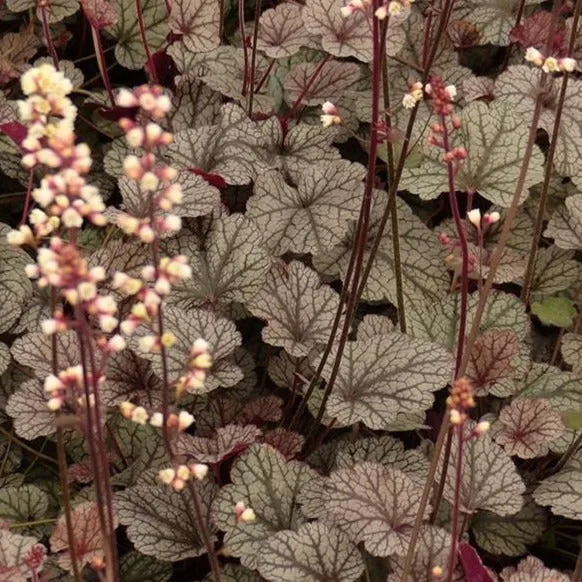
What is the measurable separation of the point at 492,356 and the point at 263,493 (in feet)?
Result: 1.73

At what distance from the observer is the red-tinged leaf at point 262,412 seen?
81.8 inches

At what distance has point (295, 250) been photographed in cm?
217

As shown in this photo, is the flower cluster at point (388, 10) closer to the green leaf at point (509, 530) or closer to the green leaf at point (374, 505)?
the green leaf at point (374, 505)

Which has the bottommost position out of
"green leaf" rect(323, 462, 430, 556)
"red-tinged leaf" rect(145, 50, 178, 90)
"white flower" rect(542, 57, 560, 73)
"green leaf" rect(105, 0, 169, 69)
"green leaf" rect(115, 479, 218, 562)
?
"green leaf" rect(115, 479, 218, 562)

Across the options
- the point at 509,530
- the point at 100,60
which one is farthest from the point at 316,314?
the point at 100,60

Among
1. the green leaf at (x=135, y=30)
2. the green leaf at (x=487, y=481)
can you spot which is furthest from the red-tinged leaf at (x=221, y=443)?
the green leaf at (x=135, y=30)

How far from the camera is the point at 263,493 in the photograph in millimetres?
1827

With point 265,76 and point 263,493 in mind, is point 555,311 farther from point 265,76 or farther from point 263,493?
point 265,76

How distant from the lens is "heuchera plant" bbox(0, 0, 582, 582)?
1.70 metres

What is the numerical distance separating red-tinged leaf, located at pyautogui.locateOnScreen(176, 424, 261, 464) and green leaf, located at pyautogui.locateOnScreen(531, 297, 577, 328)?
0.74 m

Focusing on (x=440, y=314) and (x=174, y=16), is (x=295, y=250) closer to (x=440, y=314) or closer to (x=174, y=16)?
(x=440, y=314)

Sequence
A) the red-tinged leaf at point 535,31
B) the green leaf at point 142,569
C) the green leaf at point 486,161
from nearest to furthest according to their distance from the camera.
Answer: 1. the green leaf at point 142,569
2. the green leaf at point 486,161
3. the red-tinged leaf at point 535,31

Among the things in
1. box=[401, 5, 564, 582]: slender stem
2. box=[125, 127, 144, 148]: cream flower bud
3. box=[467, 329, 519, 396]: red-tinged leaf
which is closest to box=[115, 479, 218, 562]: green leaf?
box=[401, 5, 564, 582]: slender stem

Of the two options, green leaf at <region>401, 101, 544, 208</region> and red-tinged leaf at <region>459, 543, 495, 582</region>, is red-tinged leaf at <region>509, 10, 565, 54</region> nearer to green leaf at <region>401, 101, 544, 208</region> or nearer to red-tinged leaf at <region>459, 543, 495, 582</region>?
green leaf at <region>401, 101, 544, 208</region>
